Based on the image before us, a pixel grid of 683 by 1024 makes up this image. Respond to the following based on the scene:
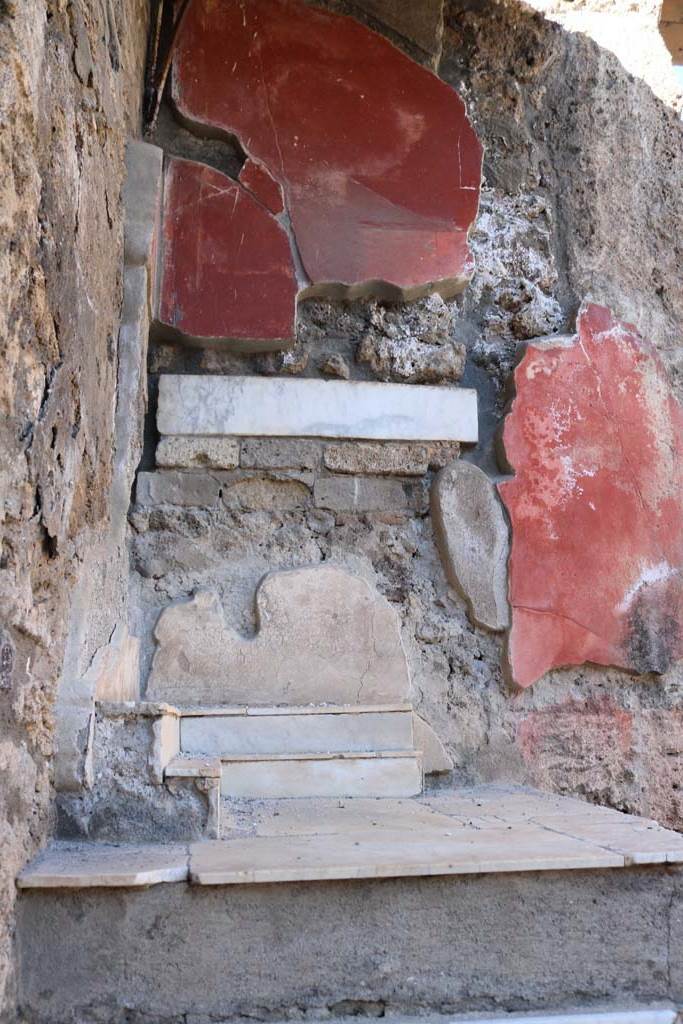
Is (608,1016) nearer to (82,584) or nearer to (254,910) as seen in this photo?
(254,910)

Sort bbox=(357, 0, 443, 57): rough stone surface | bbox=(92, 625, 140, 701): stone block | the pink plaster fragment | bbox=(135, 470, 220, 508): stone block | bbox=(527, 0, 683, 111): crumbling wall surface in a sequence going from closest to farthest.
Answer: bbox=(92, 625, 140, 701): stone block, bbox=(135, 470, 220, 508): stone block, the pink plaster fragment, bbox=(357, 0, 443, 57): rough stone surface, bbox=(527, 0, 683, 111): crumbling wall surface

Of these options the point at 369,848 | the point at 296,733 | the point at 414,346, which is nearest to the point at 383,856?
the point at 369,848

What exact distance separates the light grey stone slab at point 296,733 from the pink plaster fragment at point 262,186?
144cm

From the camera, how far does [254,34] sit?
119 inches

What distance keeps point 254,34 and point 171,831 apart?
2.32 meters

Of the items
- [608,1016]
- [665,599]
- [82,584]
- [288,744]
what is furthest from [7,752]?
[665,599]

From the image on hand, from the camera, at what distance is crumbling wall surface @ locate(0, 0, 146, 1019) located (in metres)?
1.40

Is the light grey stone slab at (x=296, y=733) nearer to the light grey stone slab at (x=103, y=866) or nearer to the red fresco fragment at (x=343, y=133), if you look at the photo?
the light grey stone slab at (x=103, y=866)

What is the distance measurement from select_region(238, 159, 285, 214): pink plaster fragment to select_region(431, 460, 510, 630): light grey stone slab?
90cm

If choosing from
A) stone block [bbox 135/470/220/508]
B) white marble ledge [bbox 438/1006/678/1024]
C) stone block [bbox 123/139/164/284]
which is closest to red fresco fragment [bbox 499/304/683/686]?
stone block [bbox 135/470/220/508]

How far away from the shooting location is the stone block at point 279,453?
9.20ft

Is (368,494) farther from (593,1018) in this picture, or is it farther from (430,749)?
(593,1018)

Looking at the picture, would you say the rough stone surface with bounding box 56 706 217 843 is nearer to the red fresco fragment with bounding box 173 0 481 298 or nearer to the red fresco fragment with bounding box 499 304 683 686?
the red fresco fragment with bounding box 499 304 683 686

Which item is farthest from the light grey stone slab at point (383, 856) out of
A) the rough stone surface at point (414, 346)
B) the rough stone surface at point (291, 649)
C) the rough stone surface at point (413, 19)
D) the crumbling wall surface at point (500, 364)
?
the rough stone surface at point (413, 19)
